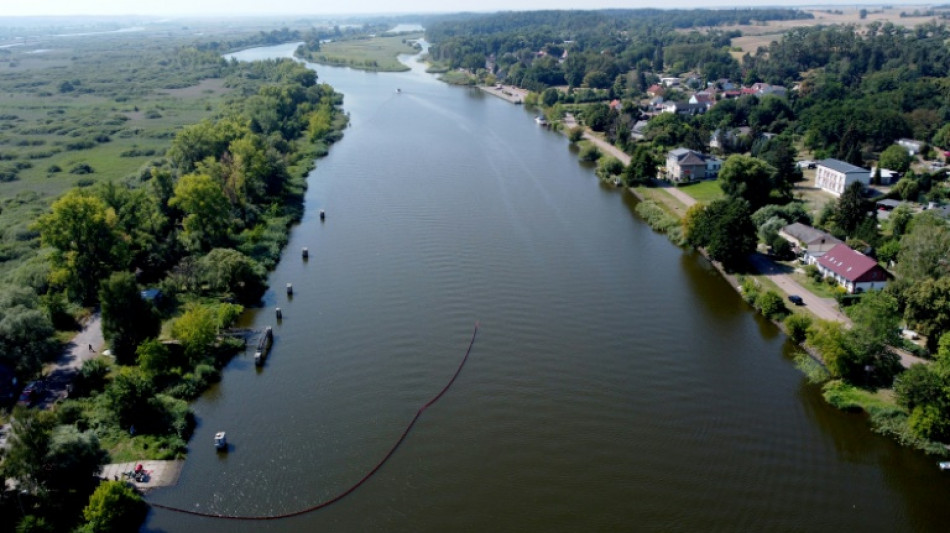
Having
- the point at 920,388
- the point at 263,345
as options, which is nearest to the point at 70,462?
the point at 263,345

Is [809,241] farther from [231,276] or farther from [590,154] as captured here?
[231,276]

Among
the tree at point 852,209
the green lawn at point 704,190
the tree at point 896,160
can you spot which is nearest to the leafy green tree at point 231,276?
the green lawn at point 704,190

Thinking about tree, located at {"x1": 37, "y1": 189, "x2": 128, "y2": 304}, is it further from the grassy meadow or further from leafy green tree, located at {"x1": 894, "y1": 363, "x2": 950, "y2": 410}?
leafy green tree, located at {"x1": 894, "y1": 363, "x2": 950, "y2": 410}

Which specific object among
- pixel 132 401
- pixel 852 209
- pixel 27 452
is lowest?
pixel 132 401

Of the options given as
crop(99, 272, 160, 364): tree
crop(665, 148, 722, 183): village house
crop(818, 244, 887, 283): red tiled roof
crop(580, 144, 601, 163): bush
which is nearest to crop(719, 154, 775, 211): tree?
crop(665, 148, 722, 183): village house

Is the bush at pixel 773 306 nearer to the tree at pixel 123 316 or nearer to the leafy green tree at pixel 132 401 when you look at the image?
the leafy green tree at pixel 132 401
